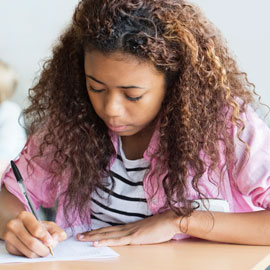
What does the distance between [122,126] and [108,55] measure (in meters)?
0.17

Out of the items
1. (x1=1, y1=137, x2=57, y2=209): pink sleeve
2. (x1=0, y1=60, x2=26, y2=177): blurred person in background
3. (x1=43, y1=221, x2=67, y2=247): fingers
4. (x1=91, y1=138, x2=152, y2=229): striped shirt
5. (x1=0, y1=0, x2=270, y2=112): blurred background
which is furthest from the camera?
(x1=0, y1=60, x2=26, y2=177): blurred person in background

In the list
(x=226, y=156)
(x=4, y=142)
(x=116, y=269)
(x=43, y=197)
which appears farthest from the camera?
(x=4, y=142)

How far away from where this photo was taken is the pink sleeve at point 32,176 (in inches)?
57.8

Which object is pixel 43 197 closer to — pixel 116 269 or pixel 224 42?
pixel 116 269

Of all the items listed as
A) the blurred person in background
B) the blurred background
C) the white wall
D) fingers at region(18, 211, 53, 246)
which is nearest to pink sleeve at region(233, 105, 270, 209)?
fingers at region(18, 211, 53, 246)

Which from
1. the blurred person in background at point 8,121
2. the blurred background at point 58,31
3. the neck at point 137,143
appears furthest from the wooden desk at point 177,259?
the blurred person in background at point 8,121

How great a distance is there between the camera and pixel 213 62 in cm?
128

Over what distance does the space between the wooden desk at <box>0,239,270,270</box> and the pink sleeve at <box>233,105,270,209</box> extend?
12 cm

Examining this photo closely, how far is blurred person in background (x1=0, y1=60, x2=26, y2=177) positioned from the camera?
263cm

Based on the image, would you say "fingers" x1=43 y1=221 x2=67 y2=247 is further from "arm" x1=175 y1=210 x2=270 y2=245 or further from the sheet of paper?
"arm" x1=175 y1=210 x2=270 y2=245

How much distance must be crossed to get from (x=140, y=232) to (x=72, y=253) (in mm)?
160

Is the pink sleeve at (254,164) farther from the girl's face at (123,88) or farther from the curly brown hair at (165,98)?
the girl's face at (123,88)

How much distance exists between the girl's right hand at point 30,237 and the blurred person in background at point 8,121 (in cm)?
118

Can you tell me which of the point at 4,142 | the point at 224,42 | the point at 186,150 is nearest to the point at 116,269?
the point at 186,150
